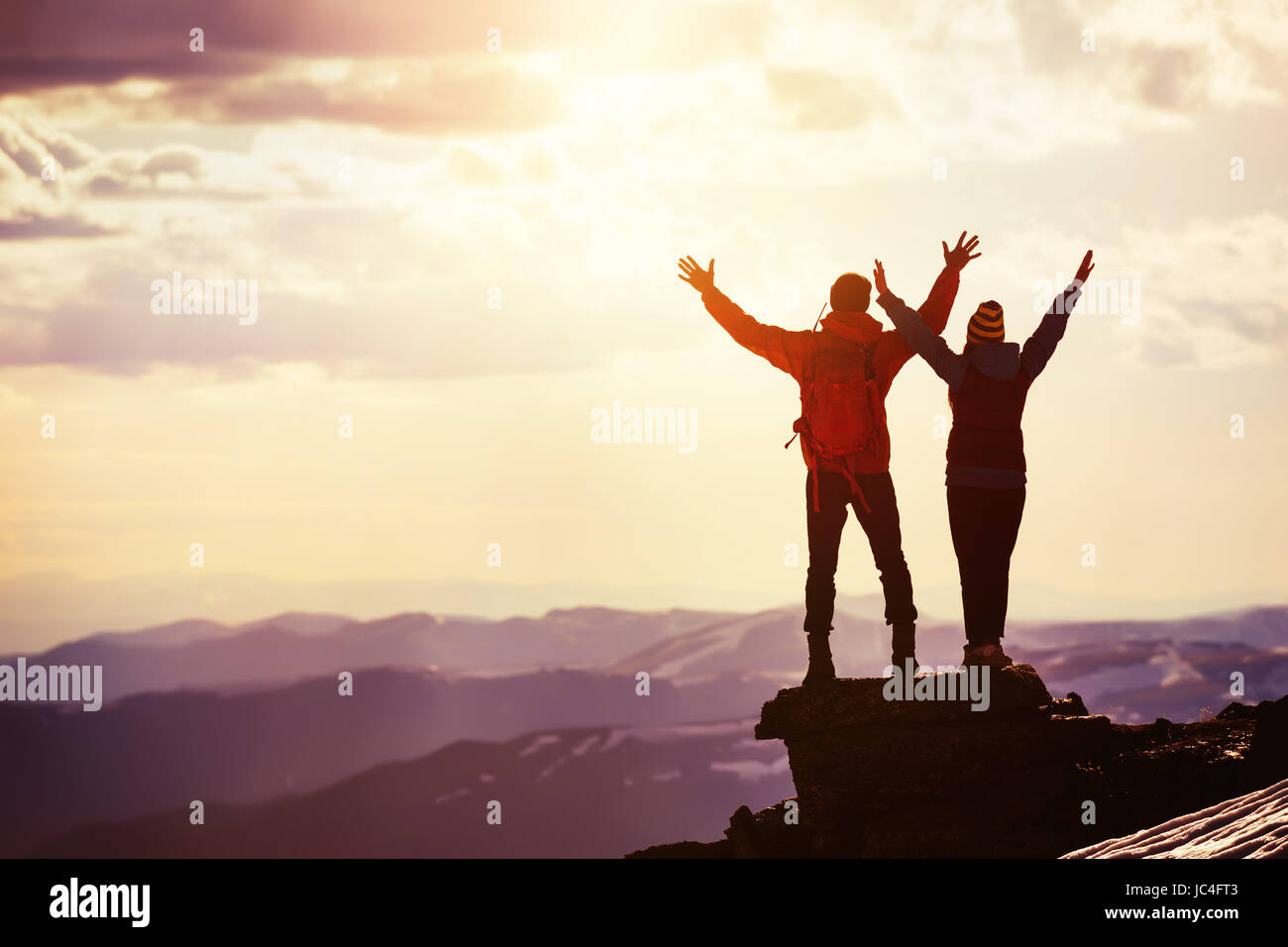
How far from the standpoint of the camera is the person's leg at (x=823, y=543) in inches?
603

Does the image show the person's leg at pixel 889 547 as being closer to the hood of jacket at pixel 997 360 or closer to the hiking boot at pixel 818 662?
the hiking boot at pixel 818 662

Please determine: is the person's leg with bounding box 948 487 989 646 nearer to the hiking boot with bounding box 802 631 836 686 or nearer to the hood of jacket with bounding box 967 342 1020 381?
the hood of jacket with bounding box 967 342 1020 381

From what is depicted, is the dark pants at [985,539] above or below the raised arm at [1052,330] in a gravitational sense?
below

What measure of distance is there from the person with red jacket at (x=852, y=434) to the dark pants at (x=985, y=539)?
2.12 ft

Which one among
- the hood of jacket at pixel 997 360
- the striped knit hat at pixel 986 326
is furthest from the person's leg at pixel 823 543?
the striped knit hat at pixel 986 326

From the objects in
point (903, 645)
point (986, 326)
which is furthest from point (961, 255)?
point (903, 645)

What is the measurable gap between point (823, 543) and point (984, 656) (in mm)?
2197

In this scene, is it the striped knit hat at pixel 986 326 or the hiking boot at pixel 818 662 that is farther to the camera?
the hiking boot at pixel 818 662

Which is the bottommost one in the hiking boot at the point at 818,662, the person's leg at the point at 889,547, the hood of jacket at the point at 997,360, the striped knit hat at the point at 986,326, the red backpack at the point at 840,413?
the hiking boot at the point at 818,662

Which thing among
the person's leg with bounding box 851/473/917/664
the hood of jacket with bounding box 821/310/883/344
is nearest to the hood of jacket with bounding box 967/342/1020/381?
the hood of jacket with bounding box 821/310/883/344

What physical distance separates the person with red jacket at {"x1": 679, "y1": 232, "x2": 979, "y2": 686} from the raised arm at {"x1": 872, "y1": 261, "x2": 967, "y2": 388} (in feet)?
0.64

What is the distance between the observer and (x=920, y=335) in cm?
1517
